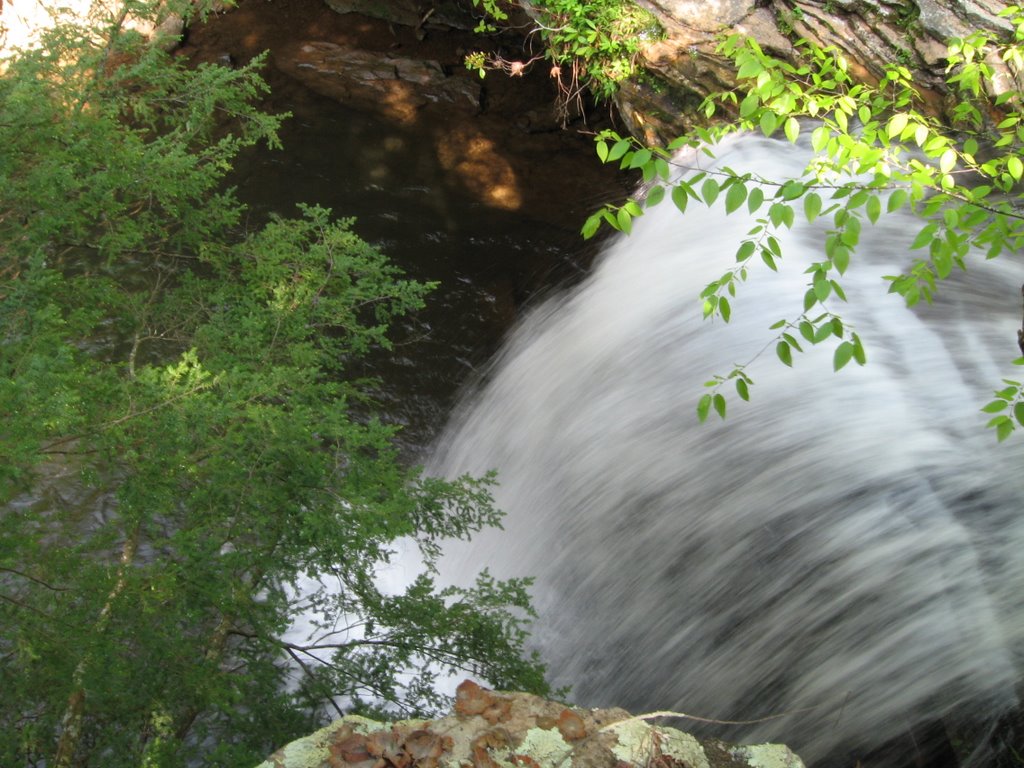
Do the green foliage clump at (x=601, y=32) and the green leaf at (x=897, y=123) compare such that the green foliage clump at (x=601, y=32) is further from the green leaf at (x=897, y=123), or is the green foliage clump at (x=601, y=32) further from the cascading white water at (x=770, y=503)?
the green leaf at (x=897, y=123)

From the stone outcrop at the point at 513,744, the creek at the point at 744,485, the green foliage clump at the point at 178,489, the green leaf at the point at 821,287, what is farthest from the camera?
the creek at the point at 744,485

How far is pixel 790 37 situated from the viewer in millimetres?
7332

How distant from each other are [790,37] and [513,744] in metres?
6.86

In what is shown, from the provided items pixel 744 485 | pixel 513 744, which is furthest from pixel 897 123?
pixel 744 485

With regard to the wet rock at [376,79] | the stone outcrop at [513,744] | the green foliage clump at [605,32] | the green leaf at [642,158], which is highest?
the wet rock at [376,79]

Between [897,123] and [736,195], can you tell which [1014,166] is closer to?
[897,123]

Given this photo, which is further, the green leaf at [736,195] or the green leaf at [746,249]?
the green leaf at [746,249]

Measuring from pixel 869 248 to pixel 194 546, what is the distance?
4594mm

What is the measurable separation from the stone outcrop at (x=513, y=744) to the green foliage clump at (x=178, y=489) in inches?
58.4

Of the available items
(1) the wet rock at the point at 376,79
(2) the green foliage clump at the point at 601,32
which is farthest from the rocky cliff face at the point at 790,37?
(1) the wet rock at the point at 376,79

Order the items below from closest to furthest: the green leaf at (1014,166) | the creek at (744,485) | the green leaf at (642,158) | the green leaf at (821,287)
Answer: the green leaf at (642,158) < the green leaf at (821,287) < the green leaf at (1014,166) < the creek at (744,485)

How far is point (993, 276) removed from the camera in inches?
221

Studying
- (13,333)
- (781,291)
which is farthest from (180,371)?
(781,291)

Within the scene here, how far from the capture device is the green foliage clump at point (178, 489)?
326 cm
